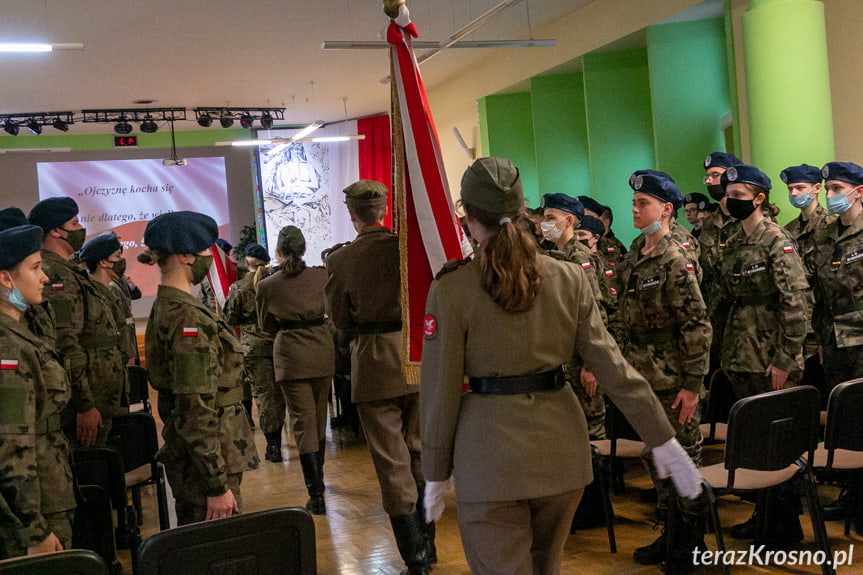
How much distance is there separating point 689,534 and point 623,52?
26.6 ft

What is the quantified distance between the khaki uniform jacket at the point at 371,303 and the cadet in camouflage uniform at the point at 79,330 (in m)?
1.27

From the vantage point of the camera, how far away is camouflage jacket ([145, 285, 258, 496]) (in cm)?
252

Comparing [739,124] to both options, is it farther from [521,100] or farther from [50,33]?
[50,33]

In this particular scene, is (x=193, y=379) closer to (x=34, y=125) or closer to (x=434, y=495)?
(x=434, y=495)

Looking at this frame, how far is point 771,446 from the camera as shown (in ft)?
9.87

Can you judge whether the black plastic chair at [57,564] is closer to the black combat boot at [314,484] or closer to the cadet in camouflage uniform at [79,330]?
the cadet in camouflage uniform at [79,330]

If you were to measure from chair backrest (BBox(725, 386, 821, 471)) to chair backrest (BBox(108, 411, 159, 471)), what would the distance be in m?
2.57

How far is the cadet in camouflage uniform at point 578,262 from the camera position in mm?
4312

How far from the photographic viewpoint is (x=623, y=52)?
10266 mm

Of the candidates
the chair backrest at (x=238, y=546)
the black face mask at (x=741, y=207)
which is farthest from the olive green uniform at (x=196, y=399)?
the black face mask at (x=741, y=207)

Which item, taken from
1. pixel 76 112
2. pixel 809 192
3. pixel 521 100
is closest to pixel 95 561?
pixel 809 192

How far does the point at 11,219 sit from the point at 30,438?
1584 mm

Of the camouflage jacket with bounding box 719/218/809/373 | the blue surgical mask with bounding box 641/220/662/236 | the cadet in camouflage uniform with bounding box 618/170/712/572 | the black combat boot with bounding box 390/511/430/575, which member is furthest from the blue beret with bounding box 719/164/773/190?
the black combat boot with bounding box 390/511/430/575

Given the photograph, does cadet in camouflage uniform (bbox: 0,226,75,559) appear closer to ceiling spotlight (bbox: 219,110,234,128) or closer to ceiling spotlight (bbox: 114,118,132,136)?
ceiling spotlight (bbox: 219,110,234,128)
